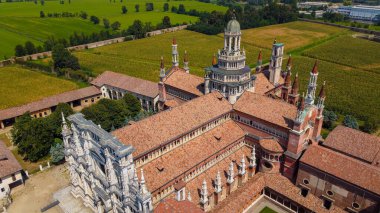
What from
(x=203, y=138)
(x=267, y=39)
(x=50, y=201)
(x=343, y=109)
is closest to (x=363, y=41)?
(x=267, y=39)

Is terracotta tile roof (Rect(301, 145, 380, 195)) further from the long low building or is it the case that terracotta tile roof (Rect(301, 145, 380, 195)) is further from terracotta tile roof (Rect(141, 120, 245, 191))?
the long low building

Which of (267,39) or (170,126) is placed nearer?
(170,126)

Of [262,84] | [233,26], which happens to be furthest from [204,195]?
[262,84]

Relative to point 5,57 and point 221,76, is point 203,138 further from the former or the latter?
point 5,57

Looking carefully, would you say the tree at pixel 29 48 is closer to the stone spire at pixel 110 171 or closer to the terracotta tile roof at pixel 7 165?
the terracotta tile roof at pixel 7 165

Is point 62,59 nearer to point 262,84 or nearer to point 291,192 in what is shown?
point 262,84

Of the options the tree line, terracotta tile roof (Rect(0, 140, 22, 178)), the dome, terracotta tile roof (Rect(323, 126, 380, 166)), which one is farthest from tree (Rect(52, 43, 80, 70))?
terracotta tile roof (Rect(323, 126, 380, 166))
